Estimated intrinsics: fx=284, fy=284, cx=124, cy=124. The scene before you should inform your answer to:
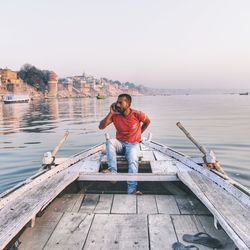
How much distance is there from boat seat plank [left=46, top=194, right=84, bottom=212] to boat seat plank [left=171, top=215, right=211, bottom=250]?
1567mm

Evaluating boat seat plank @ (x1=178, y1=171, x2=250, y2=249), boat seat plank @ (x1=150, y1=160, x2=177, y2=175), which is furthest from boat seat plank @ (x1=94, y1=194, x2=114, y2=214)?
boat seat plank @ (x1=178, y1=171, x2=250, y2=249)

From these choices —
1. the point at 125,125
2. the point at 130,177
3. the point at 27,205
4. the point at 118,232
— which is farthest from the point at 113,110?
the point at 118,232

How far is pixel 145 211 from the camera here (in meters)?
4.11

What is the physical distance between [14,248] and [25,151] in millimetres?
9739

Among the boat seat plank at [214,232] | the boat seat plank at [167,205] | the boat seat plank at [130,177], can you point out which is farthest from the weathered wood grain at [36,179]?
the boat seat plank at [214,232]

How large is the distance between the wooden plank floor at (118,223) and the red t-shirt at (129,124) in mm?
1796

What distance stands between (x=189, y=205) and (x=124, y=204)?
39.2 inches

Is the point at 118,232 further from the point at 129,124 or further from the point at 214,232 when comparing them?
the point at 129,124

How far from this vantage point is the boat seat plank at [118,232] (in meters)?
3.18

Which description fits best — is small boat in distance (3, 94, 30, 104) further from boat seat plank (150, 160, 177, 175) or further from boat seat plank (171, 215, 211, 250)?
boat seat plank (171, 215, 211, 250)

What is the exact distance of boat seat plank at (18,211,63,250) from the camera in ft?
10.6

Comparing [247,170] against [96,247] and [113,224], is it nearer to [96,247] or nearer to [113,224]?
[113,224]

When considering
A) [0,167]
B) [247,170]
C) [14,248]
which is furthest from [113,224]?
[0,167]

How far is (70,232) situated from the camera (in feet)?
11.4
